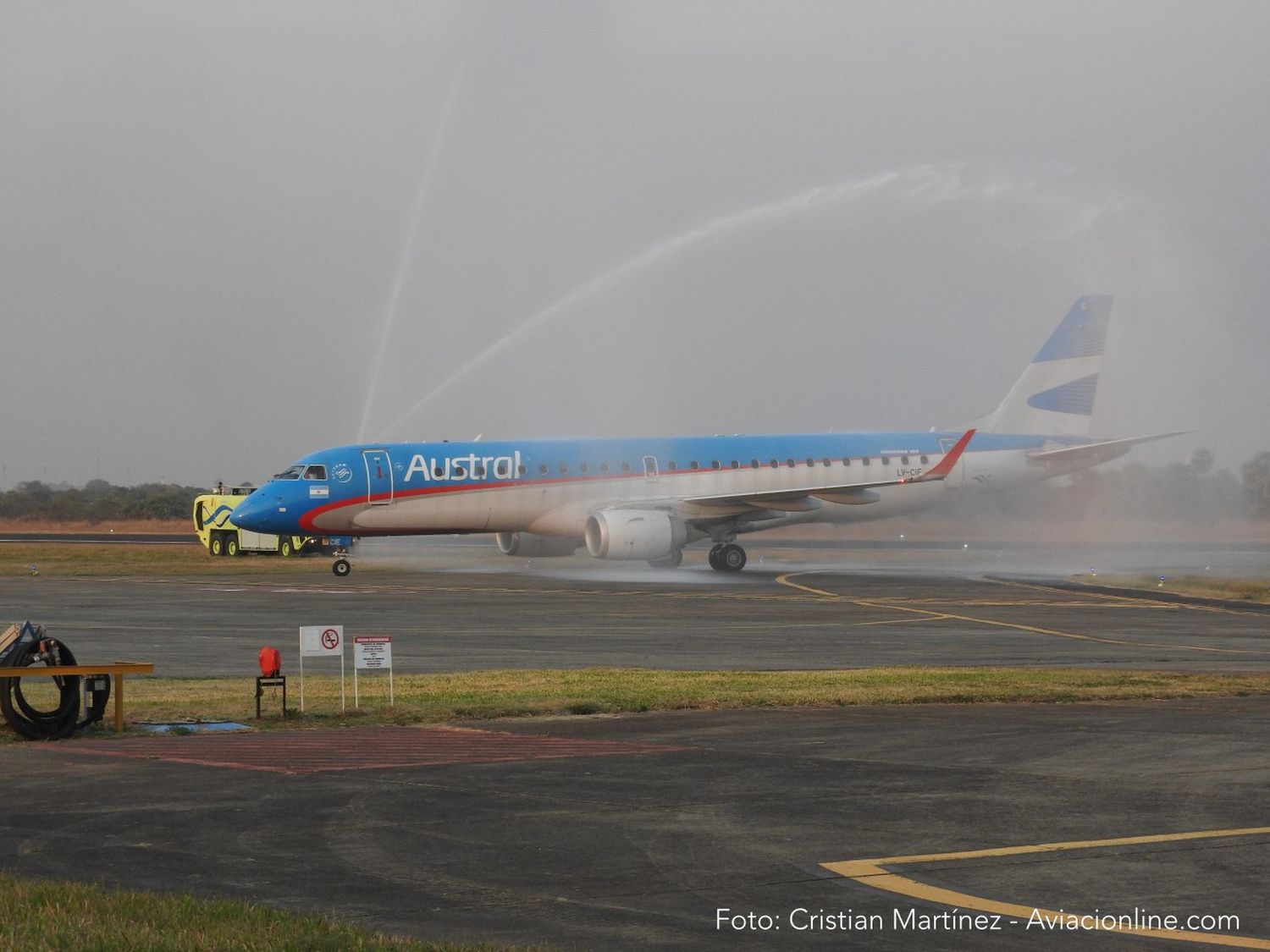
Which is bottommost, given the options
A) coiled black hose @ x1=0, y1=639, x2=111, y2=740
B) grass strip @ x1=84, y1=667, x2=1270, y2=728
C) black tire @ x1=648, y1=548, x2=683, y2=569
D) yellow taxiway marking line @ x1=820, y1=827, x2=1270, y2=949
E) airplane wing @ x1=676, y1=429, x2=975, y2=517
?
yellow taxiway marking line @ x1=820, y1=827, x2=1270, y2=949

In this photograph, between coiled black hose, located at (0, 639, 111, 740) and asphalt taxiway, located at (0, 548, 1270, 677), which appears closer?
coiled black hose, located at (0, 639, 111, 740)

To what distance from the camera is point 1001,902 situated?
889 cm

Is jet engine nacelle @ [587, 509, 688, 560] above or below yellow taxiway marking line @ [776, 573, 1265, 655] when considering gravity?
above

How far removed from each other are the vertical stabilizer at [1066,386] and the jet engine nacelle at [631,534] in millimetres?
17907

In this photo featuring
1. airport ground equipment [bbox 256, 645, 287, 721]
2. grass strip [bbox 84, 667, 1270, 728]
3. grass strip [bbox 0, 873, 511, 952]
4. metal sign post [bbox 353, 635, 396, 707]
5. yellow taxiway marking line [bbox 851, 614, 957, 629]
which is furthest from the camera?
yellow taxiway marking line [bbox 851, 614, 957, 629]

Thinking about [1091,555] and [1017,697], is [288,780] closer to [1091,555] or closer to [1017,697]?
[1017,697]

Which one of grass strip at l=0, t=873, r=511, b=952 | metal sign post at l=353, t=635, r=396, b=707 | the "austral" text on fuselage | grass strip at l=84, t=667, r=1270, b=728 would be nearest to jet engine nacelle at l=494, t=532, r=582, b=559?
the "austral" text on fuselage

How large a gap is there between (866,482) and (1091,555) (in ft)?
54.3

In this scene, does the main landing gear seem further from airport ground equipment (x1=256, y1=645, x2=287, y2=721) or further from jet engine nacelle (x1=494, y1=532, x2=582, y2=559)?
airport ground equipment (x1=256, y1=645, x2=287, y2=721)

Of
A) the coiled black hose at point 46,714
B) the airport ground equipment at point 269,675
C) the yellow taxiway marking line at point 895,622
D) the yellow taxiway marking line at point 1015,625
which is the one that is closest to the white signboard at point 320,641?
the airport ground equipment at point 269,675

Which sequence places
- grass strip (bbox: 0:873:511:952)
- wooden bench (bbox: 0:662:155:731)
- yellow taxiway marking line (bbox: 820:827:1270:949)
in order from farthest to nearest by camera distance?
wooden bench (bbox: 0:662:155:731)
yellow taxiway marking line (bbox: 820:827:1270:949)
grass strip (bbox: 0:873:511:952)

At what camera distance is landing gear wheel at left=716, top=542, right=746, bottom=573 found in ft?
177

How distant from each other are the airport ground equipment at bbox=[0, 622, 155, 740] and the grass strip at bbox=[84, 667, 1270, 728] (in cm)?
97

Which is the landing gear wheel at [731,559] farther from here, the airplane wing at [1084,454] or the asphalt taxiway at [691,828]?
the asphalt taxiway at [691,828]
